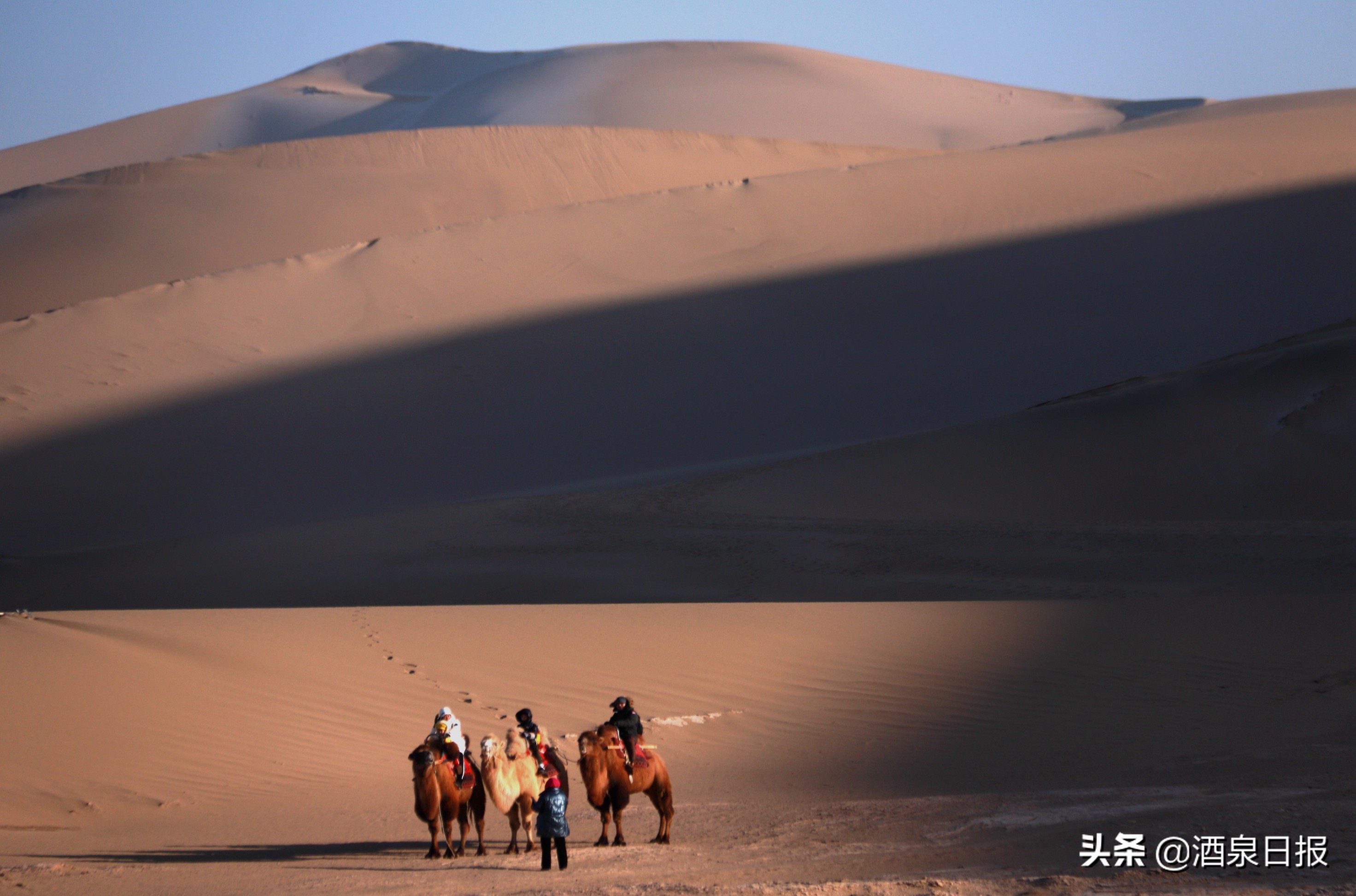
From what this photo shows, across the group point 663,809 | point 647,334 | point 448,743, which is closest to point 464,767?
point 448,743

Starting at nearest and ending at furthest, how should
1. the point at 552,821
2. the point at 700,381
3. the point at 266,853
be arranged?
1. the point at 552,821
2. the point at 266,853
3. the point at 700,381

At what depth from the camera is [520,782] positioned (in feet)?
18.9

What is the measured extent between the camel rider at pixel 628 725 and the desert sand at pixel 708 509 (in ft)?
1.52

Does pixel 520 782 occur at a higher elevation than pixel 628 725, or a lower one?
lower

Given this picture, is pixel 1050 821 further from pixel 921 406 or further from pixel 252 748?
pixel 921 406

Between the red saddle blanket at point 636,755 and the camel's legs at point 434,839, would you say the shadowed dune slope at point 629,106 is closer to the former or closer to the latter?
the red saddle blanket at point 636,755

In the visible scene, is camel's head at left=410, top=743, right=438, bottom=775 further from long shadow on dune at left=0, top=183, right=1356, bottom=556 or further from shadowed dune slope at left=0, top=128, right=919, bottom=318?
shadowed dune slope at left=0, top=128, right=919, bottom=318

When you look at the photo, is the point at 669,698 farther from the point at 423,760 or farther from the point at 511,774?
the point at 423,760

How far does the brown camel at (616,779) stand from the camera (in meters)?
5.55

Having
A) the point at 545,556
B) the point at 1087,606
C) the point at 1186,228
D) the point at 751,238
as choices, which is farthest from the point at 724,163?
the point at 1087,606

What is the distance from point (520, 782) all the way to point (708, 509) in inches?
312

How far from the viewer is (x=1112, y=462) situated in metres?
14.6

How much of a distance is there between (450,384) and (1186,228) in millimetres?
13406

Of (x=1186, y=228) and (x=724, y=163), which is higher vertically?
(x=724, y=163)
